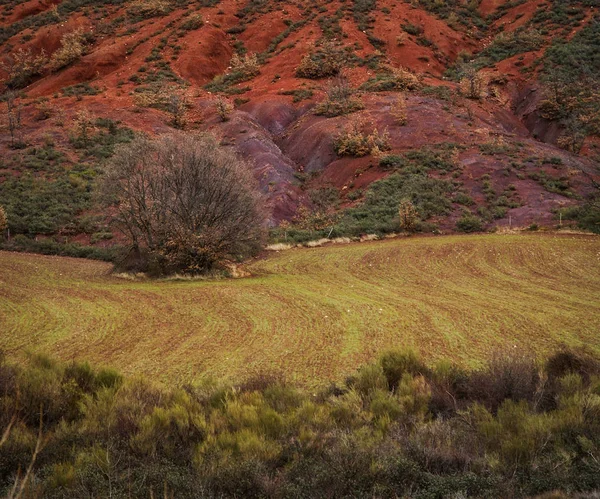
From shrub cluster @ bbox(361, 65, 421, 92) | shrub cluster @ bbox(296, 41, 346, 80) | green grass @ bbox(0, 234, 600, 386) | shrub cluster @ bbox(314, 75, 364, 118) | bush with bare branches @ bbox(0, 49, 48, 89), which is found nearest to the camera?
green grass @ bbox(0, 234, 600, 386)

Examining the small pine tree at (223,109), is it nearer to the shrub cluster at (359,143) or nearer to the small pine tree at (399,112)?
the shrub cluster at (359,143)

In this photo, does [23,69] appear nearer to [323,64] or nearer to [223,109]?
[223,109]

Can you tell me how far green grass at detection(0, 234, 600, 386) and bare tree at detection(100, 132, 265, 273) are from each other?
1669 millimetres

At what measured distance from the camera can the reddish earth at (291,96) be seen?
37500mm

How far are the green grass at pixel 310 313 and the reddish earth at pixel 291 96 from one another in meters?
12.4

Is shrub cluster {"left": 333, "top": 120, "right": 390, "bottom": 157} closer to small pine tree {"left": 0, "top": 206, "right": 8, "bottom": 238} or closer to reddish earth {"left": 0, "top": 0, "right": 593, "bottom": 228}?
reddish earth {"left": 0, "top": 0, "right": 593, "bottom": 228}

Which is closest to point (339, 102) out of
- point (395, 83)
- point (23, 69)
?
point (395, 83)

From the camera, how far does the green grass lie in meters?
9.67

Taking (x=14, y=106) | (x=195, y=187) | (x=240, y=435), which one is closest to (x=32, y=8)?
(x=14, y=106)

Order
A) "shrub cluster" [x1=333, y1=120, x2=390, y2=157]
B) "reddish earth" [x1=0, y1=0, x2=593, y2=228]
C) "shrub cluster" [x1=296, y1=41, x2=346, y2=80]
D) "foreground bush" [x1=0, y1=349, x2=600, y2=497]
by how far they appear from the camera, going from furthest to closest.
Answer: "shrub cluster" [x1=296, y1=41, x2=346, y2=80] < "shrub cluster" [x1=333, y1=120, x2=390, y2=157] < "reddish earth" [x1=0, y1=0, x2=593, y2=228] < "foreground bush" [x1=0, y1=349, x2=600, y2=497]

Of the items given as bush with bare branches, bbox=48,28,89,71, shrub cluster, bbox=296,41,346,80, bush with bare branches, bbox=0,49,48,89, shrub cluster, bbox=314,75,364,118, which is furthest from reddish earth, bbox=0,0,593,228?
bush with bare branches, bbox=0,49,48,89

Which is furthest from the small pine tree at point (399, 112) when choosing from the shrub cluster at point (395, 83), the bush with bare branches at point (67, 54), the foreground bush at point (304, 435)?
the bush with bare branches at point (67, 54)

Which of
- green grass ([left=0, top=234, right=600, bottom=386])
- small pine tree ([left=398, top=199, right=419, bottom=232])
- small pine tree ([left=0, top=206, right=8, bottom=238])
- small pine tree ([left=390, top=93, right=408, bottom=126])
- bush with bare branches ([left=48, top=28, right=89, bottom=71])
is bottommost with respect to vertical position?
small pine tree ([left=0, top=206, right=8, bottom=238])

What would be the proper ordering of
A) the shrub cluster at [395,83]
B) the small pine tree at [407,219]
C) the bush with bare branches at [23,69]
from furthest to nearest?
the bush with bare branches at [23,69]
the shrub cluster at [395,83]
the small pine tree at [407,219]
